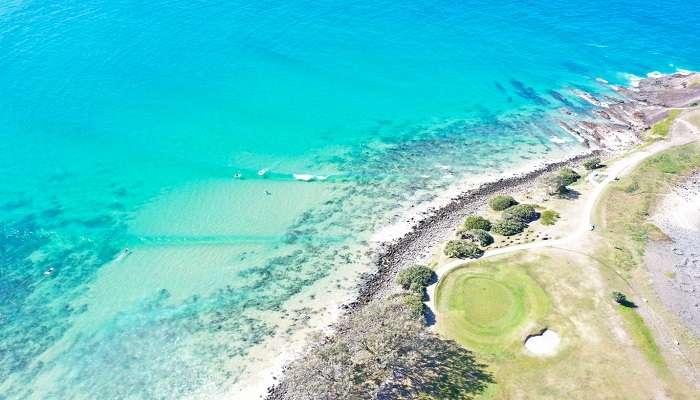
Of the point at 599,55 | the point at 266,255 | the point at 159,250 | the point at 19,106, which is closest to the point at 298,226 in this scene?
the point at 266,255

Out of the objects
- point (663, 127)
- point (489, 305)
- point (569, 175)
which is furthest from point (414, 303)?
point (663, 127)

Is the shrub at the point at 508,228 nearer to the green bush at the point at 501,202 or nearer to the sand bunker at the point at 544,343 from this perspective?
the green bush at the point at 501,202

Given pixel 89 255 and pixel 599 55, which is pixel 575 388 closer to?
pixel 89 255

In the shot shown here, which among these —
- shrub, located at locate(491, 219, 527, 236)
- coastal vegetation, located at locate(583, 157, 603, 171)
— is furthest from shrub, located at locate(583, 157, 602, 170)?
shrub, located at locate(491, 219, 527, 236)

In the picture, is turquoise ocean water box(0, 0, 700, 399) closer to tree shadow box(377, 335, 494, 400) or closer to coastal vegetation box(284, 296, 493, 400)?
coastal vegetation box(284, 296, 493, 400)

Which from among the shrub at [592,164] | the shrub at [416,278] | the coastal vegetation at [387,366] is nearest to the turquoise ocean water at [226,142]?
the shrub at [592,164]
